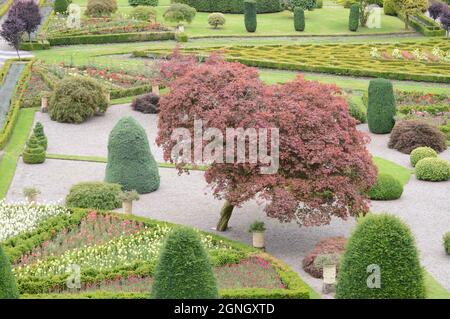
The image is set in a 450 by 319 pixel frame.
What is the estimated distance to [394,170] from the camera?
3703 cm

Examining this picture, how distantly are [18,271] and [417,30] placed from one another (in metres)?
50.7

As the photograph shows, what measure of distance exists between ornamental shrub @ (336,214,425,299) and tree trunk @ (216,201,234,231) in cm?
952

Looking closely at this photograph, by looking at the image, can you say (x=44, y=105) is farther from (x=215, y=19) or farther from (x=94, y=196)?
(x=215, y=19)

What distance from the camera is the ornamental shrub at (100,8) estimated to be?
67125 mm

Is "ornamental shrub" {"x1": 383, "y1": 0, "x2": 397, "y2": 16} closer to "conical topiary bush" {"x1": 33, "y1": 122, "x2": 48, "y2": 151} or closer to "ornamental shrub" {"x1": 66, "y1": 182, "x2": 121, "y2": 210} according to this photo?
"conical topiary bush" {"x1": 33, "y1": 122, "x2": 48, "y2": 151}

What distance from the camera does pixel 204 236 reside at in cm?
2808

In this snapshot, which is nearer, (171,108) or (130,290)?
(130,290)

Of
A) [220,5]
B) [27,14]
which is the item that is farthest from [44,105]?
[220,5]

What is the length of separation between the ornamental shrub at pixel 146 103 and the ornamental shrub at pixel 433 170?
46.4 ft

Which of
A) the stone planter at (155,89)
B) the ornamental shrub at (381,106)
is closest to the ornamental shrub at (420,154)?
the ornamental shrub at (381,106)

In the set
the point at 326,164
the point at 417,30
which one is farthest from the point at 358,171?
the point at 417,30

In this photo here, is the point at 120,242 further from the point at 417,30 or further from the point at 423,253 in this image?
the point at 417,30

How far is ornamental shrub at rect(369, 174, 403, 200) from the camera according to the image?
32.9m

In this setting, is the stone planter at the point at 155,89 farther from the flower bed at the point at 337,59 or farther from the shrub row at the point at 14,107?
the flower bed at the point at 337,59
